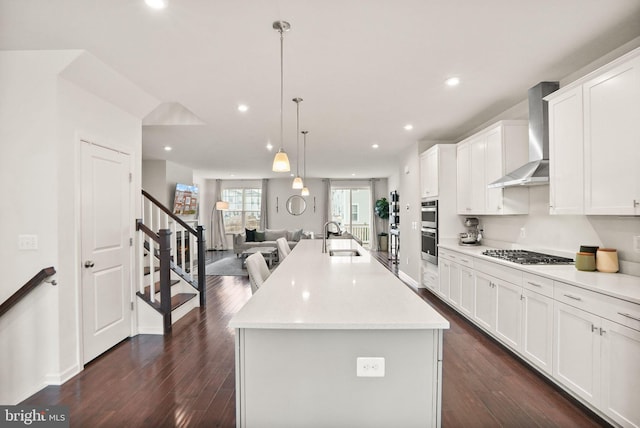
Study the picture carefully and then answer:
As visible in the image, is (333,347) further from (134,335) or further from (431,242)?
(431,242)

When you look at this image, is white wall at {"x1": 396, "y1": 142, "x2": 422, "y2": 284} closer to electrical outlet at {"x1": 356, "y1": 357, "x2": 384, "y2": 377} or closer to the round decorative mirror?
electrical outlet at {"x1": 356, "y1": 357, "x2": 384, "y2": 377}

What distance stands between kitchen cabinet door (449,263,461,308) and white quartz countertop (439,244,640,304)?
47.3 inches

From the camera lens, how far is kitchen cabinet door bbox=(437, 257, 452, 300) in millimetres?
4289

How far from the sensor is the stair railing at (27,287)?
2.26 metres

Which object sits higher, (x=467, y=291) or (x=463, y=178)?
(x=463, y=178)

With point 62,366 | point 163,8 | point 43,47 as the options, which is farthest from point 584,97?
point 62,366

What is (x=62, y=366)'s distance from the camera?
8.09 feet

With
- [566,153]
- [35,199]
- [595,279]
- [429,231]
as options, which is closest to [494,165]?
[566,153]

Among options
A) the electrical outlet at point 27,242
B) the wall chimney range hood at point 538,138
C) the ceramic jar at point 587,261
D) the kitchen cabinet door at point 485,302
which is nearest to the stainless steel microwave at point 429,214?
the kitchen cabinet door at point 485,302

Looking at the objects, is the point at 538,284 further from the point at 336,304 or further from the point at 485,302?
the point at 336,304

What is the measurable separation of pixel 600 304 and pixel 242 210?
10.8 m

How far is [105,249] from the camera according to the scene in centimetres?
298

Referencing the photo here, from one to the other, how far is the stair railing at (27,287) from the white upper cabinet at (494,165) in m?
4.34

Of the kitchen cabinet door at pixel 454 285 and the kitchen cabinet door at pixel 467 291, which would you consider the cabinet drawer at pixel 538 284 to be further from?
the kitchen cabinet door at pixel 454 285
